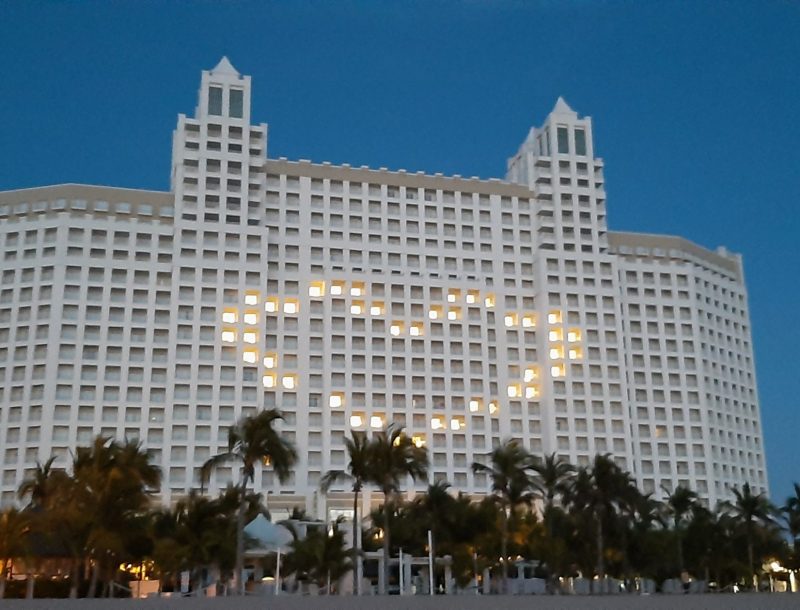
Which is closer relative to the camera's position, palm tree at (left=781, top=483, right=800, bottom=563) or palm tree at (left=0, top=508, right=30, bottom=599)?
palm tree at (left=0, top=508, right=30, bottom=599)

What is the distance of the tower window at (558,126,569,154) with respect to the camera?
107438 mm

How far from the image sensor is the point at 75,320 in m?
91.4

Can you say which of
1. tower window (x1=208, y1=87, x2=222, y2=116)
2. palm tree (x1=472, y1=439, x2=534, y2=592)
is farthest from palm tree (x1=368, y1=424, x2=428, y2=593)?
tower window (x1=208, y1=87, x2=222, y2=116)

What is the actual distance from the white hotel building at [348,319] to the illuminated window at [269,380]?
149 millimetres

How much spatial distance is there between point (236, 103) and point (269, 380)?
1170 inches

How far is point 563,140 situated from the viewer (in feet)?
354

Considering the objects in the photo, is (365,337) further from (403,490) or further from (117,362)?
(117,362)

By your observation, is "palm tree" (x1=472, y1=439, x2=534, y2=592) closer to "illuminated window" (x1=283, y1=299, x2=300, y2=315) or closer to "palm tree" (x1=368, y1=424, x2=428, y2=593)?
"palm tree" (x1=368, y1=424, x2=428, y2=593)

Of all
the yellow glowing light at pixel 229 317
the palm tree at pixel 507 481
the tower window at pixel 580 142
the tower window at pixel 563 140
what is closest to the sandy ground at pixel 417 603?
the palm tree at pixel 507 481

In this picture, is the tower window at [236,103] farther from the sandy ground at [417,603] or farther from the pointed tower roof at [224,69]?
the sandy ground at [417,603]

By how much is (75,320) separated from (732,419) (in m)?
72.3

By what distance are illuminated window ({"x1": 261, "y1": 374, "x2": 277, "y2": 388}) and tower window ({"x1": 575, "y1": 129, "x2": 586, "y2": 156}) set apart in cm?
4294

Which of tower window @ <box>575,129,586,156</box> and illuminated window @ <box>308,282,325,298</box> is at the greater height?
tower window @ <box>575,129,586,156</box>

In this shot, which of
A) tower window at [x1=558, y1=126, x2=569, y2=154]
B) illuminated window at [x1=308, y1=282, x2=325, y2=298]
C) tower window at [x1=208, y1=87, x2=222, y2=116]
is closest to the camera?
illuminated window at [x1=308, y1=282, x2=325, y2=298]
